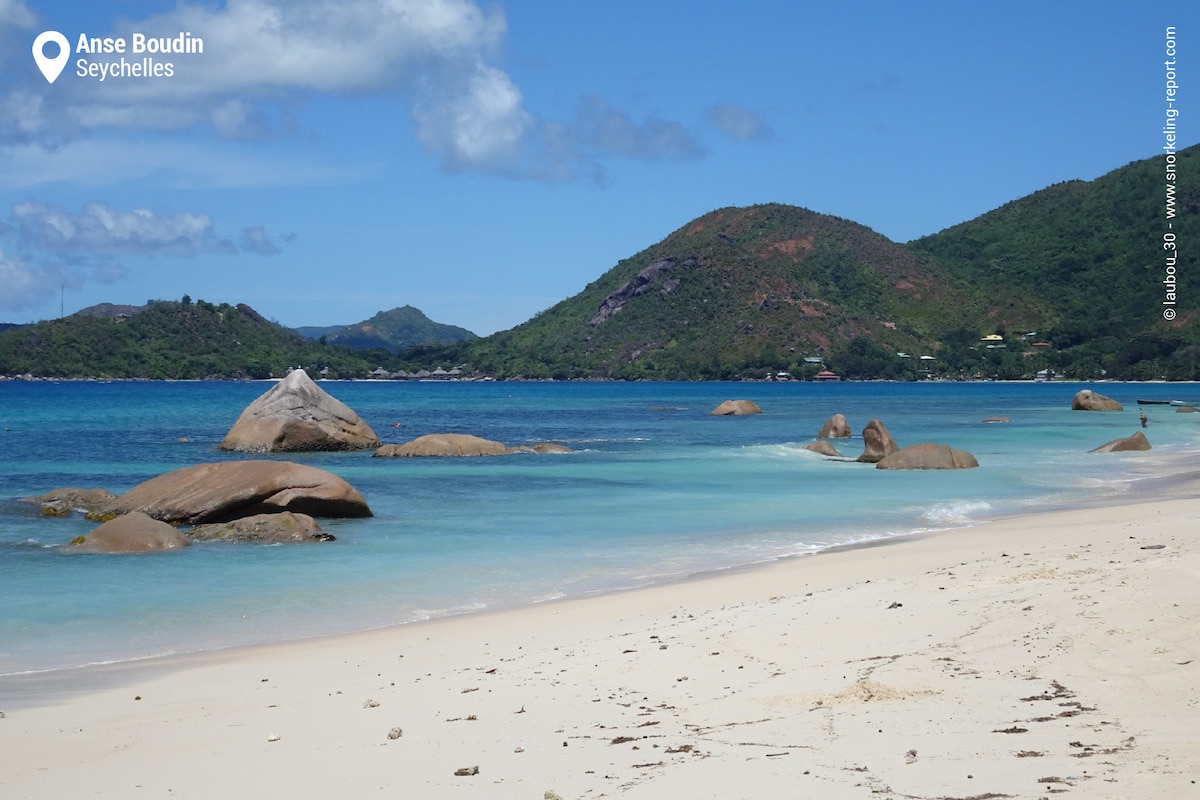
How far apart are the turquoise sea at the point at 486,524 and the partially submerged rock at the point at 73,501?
40 centimetres

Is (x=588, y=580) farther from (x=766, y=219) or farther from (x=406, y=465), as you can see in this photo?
(x=766, y=219)

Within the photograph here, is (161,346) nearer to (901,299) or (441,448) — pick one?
(901,299)

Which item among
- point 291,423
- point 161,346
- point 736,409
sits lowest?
point 736,409

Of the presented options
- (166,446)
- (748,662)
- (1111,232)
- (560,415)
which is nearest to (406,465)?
(166,446)

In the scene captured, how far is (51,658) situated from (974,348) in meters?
144

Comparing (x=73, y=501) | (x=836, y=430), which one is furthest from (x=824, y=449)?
(x=73, y=501)

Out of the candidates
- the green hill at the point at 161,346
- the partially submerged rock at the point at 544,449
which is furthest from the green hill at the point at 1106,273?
the partially submerged rock at the point at 544,449

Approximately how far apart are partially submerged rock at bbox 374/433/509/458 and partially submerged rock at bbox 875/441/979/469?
11.9 metres

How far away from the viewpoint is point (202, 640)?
10.4 metres

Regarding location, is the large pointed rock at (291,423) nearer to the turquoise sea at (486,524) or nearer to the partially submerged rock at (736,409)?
the turquoise sea at (486,524)

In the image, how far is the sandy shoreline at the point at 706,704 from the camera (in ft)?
17.7

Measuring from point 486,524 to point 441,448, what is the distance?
583 inches

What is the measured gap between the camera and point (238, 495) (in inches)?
693

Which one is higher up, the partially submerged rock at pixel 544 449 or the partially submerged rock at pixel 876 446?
the partially submerged rock at pixel 876 446
